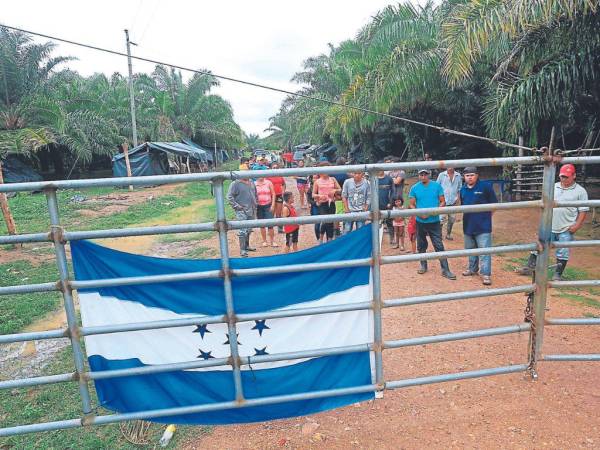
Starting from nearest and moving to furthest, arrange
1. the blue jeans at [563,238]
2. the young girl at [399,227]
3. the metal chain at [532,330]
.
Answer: the metal chain at [532,330] < the blue jeans at [563,238] < the young girl at [399,227]

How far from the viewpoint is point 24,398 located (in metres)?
A: 3.60

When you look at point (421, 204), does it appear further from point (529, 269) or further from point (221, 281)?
point (221, 281)

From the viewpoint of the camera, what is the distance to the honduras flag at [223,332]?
241 cm

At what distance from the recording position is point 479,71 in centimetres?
1345

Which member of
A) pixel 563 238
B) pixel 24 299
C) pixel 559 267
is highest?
pixel 563 238

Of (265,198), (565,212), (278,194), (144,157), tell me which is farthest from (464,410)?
(144,157)

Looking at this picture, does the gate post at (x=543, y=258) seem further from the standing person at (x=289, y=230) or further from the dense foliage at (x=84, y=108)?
the dense foliage at (x=84, y=108)

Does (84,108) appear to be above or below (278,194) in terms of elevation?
above

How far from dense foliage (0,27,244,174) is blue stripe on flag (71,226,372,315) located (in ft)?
42.1

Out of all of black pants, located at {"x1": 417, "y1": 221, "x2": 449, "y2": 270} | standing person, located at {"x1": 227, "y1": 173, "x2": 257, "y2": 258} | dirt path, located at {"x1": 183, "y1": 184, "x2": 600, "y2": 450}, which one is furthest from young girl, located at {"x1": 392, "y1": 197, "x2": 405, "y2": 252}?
dirt path, located at {"x1": 183, "y1": 184, "x2": 600, "y2": 450}

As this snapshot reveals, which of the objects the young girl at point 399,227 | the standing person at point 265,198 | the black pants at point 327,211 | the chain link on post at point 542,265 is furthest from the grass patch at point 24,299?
the young girl at point 399,227

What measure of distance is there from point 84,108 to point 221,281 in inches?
958

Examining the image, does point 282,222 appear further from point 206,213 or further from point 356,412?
point 206,213

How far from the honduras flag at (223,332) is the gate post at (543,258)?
3.94 feet
